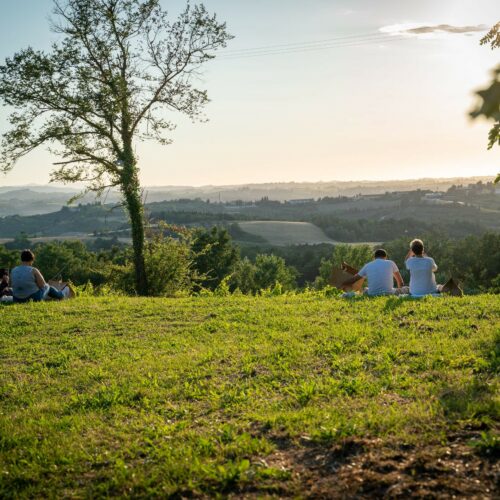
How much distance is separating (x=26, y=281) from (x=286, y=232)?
14240 cm

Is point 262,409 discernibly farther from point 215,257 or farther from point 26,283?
point 215,257

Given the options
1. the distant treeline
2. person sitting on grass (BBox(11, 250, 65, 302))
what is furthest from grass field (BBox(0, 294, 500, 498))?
the distant treeline

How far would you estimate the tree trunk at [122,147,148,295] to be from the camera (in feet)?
86.6

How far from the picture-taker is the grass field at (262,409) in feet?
15.7

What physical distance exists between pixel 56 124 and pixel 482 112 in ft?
78.1

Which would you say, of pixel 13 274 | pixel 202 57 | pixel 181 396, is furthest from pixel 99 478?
pixel 202 57

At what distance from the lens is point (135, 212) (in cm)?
2752

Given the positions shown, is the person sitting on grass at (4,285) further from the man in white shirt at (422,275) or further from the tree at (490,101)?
the tree at (490,101)

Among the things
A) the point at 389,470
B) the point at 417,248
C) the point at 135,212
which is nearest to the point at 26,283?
the point at 135,212

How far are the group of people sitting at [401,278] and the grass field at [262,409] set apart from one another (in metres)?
2.75

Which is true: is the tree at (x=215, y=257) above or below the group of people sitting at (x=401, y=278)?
below

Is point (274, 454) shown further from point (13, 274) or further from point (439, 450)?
point (13, 274)

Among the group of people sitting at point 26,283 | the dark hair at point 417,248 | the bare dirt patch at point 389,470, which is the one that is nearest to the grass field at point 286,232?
the group of people sitting at point 26,283

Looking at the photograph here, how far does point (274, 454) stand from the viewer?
5254 millimetres
